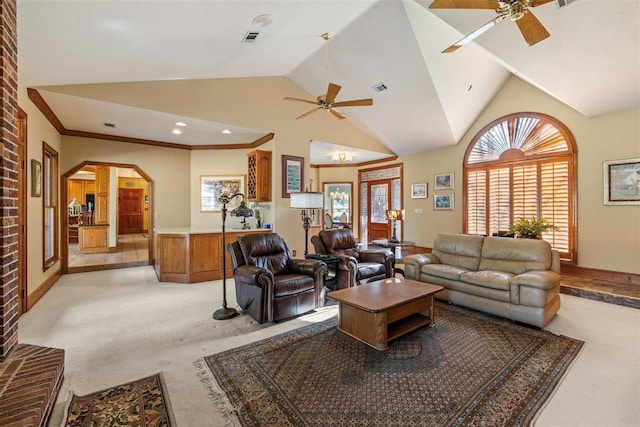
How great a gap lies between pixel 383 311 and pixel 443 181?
17.7 ft

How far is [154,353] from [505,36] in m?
5.35

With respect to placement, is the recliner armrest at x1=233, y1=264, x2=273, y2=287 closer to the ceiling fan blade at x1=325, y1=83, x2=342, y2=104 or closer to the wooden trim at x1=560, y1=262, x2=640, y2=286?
the ceiling fan blade at x1=325, y1=83, x2=342, y2=104

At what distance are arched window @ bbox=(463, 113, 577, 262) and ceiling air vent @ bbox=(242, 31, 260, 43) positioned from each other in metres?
5.08

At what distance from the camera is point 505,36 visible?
12.4ft

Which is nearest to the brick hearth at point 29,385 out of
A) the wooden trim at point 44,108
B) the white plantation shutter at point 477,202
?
the wooden trim at point 44,108

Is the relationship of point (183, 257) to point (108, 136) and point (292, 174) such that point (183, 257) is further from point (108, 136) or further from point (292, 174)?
point (108, 136)

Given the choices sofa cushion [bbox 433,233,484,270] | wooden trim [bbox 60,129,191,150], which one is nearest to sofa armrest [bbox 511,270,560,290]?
sofa cushion [bbox 433,233,484,270]

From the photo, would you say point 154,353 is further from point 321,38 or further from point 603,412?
point 321,38

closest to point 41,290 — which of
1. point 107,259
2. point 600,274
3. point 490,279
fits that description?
point 107,259

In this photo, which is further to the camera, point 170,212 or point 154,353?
point 170,212

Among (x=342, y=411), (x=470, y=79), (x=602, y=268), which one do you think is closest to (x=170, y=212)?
(x=342, y=411)

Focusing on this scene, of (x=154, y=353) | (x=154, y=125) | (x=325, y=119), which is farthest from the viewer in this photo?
(x=325, y=119)

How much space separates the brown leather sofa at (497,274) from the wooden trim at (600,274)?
7.25 feet

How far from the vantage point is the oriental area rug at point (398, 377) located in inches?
73.2
